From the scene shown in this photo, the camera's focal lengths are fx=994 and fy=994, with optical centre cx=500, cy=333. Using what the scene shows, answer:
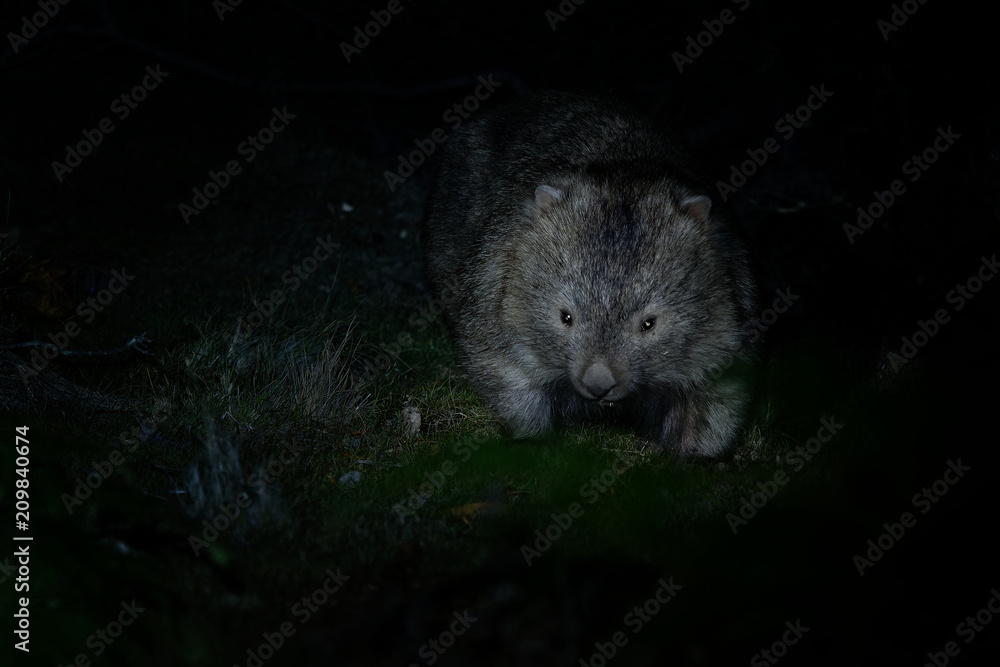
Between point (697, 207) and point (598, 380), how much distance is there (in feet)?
3.20

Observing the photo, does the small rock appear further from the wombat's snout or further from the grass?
the wombat's snout

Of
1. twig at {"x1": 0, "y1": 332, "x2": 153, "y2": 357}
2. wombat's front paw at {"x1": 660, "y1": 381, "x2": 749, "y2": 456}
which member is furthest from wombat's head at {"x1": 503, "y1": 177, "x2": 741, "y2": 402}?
twig at {"x1": 0, "y1": 332, "x2": 153, "y2": 357}

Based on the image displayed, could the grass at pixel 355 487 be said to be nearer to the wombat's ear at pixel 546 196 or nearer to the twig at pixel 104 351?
the twig at pixel 104 351

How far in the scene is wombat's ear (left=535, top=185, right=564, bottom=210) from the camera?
4.57 m

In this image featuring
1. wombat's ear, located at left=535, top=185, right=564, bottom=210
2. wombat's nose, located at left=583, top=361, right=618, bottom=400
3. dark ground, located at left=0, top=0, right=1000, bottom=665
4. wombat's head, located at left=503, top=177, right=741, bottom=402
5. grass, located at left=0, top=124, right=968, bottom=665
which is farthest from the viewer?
wombat's ear, located at left=535, top=185, right=564, bottom=210

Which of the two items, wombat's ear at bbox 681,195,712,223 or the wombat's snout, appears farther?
wombat's ear at bbox 681,195,712,223

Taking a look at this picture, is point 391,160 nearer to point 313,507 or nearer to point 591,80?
point 591,80

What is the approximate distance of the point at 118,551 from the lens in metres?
3.15

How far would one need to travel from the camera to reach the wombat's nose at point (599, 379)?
4074 millimetres

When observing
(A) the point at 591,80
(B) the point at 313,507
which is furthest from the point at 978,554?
(A) the point at 591,80

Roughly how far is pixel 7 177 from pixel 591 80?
4401mm

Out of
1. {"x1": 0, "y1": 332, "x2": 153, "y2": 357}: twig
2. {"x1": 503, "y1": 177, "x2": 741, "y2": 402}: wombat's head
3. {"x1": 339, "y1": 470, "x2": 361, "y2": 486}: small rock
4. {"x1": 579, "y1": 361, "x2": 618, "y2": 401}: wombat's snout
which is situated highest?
{"x1": 503, "y1": 177, "x2": 741, "y2": 402}: wombat's head

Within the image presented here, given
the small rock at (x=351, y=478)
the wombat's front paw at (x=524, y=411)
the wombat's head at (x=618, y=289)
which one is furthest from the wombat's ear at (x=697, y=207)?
the small rock at (x=351, y=478)

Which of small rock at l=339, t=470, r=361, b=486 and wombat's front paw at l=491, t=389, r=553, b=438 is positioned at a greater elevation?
wombat's front paw at l=491, t=389, r=553, b=438
